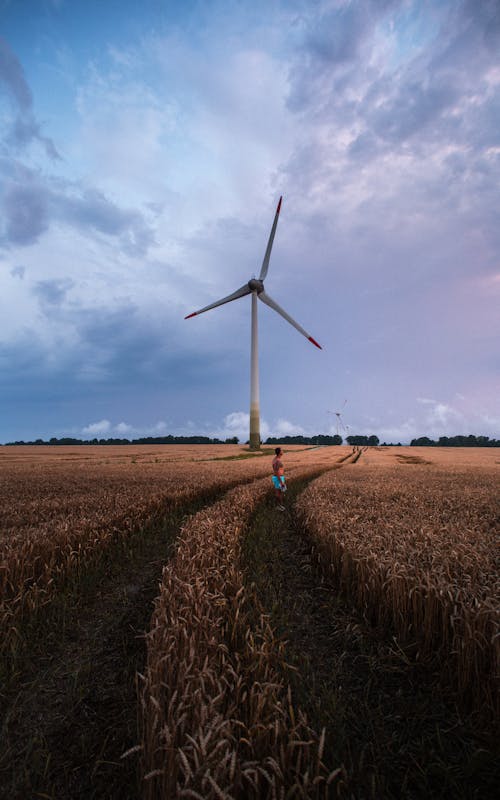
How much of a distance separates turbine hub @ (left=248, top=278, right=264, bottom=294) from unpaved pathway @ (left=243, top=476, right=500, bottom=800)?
204ft

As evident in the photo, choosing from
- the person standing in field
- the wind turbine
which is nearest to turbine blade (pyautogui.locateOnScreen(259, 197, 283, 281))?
the wind turbine

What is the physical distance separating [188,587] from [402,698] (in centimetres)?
268

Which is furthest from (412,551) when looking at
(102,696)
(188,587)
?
(102,696)

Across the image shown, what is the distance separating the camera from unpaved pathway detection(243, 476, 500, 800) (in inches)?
105

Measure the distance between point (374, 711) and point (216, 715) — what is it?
2.00 meters

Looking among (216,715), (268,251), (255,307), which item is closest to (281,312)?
(255,307)

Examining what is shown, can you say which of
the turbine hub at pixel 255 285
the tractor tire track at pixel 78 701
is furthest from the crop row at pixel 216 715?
the turbine hub at pixel 255 285

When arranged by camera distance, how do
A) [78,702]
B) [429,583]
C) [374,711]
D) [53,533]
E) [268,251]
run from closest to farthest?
[374,711], [78,702], [429,583], [53,533], [268,251]

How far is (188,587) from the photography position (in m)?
4.25

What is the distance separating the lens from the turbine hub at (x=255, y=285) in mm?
62781

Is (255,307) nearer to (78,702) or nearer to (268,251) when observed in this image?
(268,251)

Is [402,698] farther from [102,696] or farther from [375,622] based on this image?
[102,696]

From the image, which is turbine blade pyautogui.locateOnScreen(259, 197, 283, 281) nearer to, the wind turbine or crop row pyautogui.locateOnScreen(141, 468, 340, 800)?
the wind turbine

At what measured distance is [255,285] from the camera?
6278cm
